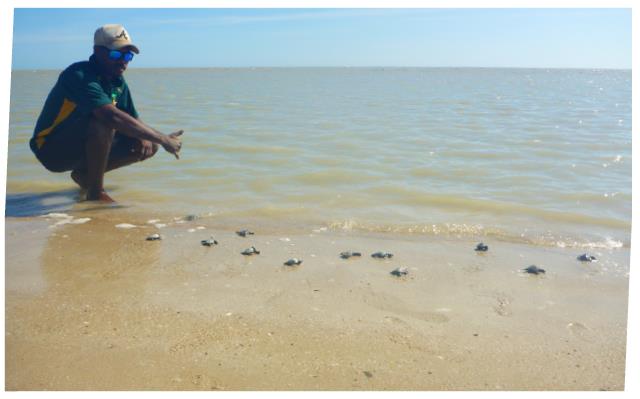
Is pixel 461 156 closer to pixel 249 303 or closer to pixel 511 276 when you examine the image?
pixel 511 276

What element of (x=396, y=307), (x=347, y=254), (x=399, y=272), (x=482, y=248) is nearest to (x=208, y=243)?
(x=347, y=254)

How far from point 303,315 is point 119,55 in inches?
115

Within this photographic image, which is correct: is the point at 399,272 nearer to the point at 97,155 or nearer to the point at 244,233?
the point at 244,233

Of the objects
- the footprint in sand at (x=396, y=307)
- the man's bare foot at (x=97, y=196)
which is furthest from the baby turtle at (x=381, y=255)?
the man's bare foot at (x=97, y=196)

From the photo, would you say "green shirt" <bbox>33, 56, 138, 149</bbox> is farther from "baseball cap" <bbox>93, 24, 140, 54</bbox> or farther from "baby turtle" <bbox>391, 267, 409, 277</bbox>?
"baby turtle" <bbox>391, 267, 409, 277</bbox>

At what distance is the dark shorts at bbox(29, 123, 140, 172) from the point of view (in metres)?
5.16

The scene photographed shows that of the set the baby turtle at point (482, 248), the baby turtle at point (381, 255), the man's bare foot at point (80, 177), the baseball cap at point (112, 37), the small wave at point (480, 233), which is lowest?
the baby turtle at point (381, 255)

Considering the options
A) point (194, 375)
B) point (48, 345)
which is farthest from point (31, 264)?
point (194, 375)

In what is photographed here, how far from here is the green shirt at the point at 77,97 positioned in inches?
187

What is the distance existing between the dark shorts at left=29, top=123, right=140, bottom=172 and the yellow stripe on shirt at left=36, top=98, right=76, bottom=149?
4cm

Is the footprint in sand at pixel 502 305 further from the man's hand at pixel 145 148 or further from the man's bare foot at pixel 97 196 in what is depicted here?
the man's bare foot at pixel 97 196

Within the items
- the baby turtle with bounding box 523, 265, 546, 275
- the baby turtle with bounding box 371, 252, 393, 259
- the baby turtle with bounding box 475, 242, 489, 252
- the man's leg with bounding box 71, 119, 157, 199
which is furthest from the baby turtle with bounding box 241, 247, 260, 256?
the man's leg with bounding box 71, 119, 157, 199

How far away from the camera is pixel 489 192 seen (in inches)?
240

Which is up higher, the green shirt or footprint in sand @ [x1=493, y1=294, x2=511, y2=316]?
the green shirt
